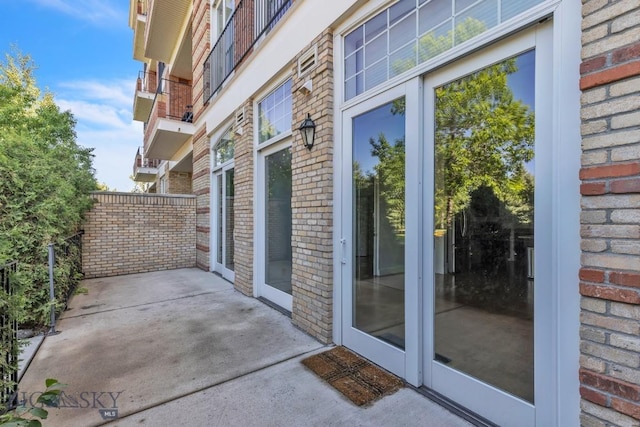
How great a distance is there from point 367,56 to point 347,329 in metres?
2.71

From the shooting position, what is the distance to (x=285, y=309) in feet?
14.6

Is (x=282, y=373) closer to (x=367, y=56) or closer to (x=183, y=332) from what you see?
(x=183, y=332)

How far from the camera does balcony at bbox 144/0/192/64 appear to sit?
8.88m

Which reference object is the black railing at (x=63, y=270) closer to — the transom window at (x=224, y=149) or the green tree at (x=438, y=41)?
the transom window at (x=224, y=149)

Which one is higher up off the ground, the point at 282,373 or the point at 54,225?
the point at 54,225

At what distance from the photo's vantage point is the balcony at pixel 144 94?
13.2m

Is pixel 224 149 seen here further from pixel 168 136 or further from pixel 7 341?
pixel 7 341

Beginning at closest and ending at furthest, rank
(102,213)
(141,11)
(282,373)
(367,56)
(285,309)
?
(282,373), (367,56), (285,309), (102,213), (141,11)

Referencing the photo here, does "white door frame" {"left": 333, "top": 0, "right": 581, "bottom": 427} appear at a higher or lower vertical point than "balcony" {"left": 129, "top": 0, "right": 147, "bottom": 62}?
lower

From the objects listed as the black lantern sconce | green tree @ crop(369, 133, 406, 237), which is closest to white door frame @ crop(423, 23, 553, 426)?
green tree @ crop(369, 133, 406, 237)

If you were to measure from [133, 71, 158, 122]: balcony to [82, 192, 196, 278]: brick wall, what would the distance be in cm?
740

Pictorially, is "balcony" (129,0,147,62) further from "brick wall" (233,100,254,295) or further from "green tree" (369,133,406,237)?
"green tree" (369,133,406,237)

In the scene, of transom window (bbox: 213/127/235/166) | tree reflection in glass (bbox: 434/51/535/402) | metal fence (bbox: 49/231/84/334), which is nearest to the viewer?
tree reflection in glass (bbox: 434/51/535/402)

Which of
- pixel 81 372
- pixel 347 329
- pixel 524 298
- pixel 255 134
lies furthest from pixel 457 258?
pixel 255 134
